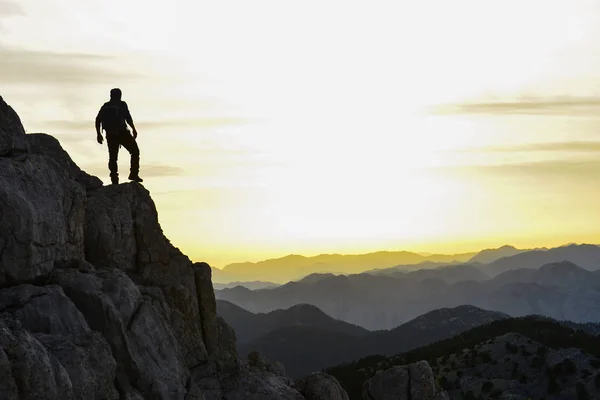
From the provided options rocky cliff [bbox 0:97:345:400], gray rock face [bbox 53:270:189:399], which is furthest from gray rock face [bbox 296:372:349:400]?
gray rock face [bbox 53:270:189:399]

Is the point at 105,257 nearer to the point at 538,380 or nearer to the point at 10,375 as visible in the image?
the point at 10,375

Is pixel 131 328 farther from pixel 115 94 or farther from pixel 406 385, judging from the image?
pixel 406 385

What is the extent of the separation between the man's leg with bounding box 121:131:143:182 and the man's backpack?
0.76m

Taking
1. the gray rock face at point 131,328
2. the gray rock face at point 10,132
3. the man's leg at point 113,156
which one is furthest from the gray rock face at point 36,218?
the man's leg at point 113,156

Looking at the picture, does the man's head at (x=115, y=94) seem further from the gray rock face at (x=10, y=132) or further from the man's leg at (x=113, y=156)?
the gray rock face at (x=10, y=132)

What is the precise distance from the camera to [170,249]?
119 feet

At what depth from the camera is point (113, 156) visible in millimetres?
38125

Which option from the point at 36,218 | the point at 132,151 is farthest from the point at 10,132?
the point at 132,151

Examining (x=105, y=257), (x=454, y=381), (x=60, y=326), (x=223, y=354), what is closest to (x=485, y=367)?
(x=454, y=381)

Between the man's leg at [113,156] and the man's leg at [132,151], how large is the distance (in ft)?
1.39

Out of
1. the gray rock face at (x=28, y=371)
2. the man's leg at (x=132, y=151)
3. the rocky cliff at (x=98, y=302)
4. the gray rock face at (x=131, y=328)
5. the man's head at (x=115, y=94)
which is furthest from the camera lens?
the man's leg at (x=132, y=151)

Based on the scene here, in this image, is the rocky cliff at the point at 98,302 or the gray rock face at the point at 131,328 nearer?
the rocky cliff at the point at 98,302

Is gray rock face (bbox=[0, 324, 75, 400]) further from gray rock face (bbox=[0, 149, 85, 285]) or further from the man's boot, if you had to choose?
the man's boot

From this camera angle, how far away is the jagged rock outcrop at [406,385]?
44.2m
